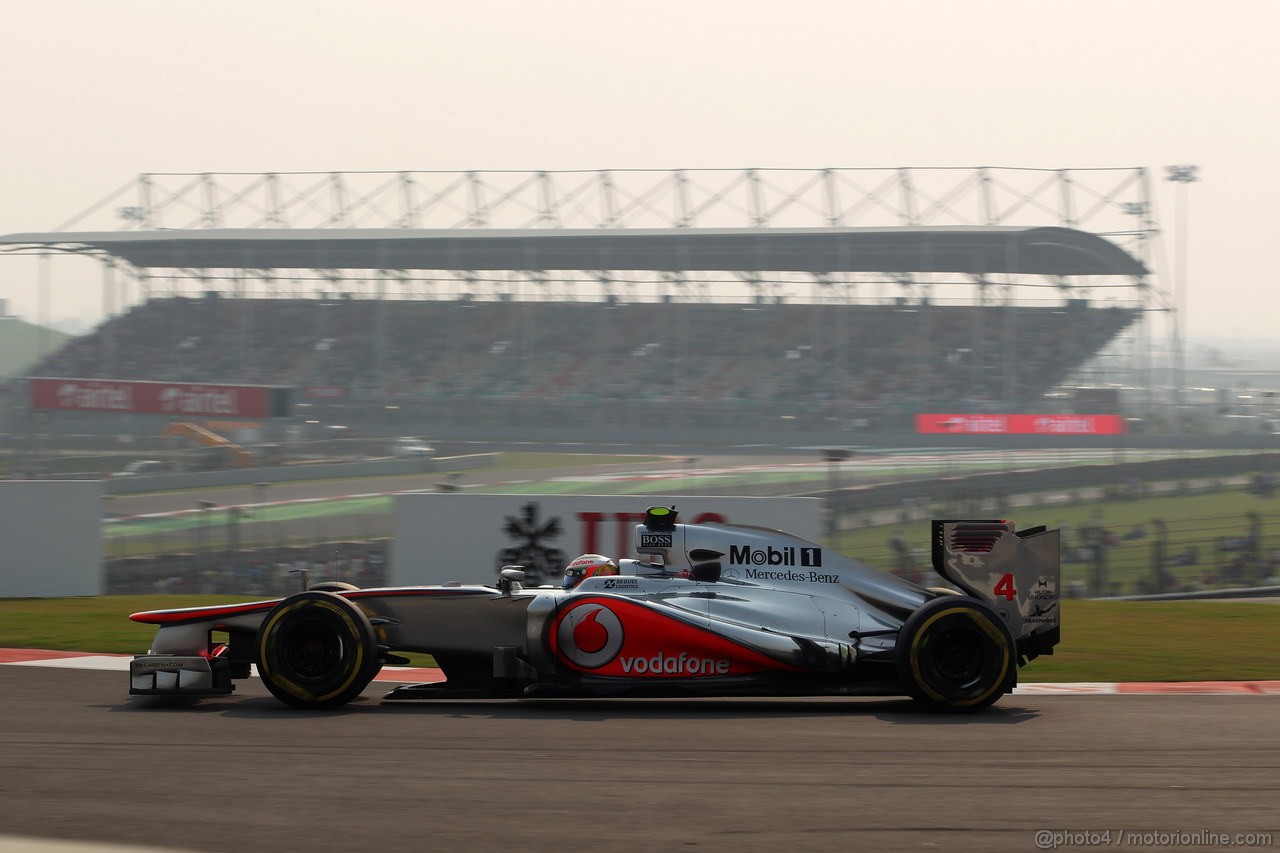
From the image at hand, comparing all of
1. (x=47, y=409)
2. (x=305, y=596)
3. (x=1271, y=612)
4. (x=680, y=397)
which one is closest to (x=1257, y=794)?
(x=305, y=596)

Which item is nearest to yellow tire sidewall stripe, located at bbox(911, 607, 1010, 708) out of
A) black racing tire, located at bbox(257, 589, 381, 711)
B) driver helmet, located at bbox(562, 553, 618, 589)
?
driver helmet, located at bbox(562, 553, 618, 589)

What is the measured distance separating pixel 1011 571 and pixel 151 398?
36.7 meters

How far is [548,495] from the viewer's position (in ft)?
50.9

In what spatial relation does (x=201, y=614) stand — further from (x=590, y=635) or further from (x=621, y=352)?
(x=621, y=352)

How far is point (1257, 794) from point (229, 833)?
4140mm

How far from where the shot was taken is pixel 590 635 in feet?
24.3

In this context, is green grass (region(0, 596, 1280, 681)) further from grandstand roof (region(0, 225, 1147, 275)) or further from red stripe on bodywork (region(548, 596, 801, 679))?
grandstand roof (region(0, 225, 1147, 275))

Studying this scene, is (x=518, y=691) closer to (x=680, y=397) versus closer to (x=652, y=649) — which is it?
(x=652, y=649)

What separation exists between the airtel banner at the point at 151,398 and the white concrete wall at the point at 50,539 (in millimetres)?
22579

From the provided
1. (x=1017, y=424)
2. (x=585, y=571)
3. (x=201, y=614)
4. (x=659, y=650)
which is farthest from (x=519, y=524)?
(x=1017, y=424)

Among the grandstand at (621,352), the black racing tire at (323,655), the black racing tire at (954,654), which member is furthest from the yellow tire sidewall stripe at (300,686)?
the grandstand at (621,352)

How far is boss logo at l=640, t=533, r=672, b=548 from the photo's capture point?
26.3 ft

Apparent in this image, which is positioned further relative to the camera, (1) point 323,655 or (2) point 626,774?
(1) point 323,655

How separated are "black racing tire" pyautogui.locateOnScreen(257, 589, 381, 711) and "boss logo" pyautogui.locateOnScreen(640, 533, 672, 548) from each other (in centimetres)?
174
